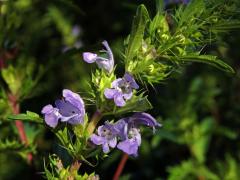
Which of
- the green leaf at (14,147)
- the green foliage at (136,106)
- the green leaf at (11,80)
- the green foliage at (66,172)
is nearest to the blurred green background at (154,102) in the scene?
the green leaf at (11,80)

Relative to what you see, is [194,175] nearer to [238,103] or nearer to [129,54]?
[238,103]

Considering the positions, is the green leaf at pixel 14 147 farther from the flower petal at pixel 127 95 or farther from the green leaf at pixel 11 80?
the flower petal at pixel 127 95

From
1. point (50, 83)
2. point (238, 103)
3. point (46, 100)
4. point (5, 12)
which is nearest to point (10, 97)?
point (5, 12)

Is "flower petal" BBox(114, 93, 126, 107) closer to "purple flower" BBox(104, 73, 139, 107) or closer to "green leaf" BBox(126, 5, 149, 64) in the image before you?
"purple flower" BBox(104, 73, 139, 107)

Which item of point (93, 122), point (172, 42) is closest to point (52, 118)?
point (93, 122)

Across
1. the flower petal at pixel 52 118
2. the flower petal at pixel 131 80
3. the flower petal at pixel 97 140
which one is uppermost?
the flower petal at pixel 131 80
